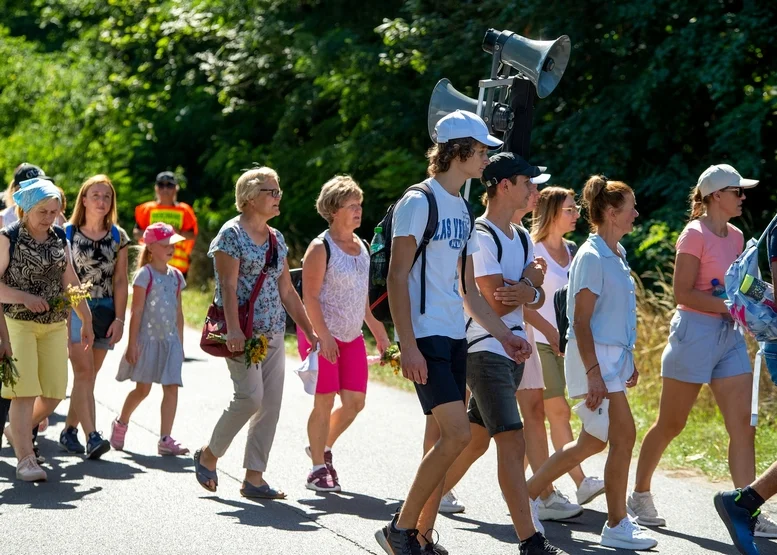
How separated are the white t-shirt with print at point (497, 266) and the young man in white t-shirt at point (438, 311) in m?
0.16

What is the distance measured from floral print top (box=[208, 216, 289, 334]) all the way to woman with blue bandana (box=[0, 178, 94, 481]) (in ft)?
3.80

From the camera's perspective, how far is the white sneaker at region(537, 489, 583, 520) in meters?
6.87

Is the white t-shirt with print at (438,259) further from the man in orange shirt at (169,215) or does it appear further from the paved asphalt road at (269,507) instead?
the man in orange shirt at (169,215)

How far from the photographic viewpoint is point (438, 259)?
18.0ft

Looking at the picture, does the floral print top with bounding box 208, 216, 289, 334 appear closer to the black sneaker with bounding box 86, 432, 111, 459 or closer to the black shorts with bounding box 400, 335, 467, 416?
the black sneaker with bounding box 86, 432, 111, 459

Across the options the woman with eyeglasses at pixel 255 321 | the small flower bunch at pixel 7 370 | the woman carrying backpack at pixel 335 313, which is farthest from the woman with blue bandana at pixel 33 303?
the woman carrying backpack at pixel 335 313

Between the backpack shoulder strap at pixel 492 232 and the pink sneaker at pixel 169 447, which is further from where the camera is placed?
the pink sneaker at pixel 169 447

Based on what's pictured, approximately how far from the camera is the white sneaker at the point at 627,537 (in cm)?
615

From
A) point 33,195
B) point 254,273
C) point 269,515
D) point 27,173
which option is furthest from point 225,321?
point 27,173

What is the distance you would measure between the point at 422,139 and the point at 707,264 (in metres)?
13.1

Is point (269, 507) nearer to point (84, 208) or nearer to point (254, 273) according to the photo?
point (254, 273)

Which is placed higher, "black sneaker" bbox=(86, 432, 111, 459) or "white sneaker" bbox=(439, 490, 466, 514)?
"white sneaker" bbox=(439, 490, 466, 514)

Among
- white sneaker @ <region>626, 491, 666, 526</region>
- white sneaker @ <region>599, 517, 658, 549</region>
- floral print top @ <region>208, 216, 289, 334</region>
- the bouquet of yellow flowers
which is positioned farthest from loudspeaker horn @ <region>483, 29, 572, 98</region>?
white sneaker @ <region>599, 517, 658, 549</region>

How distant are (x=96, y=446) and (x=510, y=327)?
3510mm
